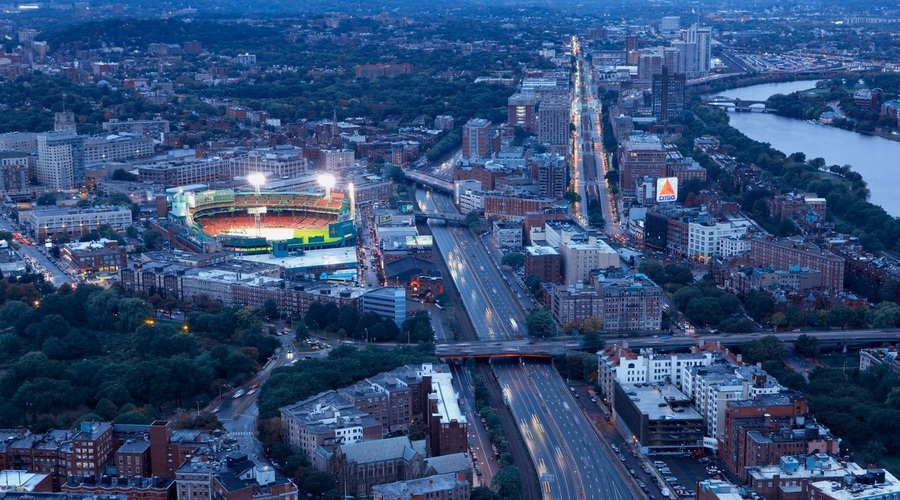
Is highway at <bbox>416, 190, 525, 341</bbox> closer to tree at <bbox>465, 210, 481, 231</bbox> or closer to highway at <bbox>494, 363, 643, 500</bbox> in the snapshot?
tree at <bbox>465, 210, 481, 231</bbox>

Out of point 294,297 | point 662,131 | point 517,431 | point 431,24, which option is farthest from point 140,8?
point 517,431

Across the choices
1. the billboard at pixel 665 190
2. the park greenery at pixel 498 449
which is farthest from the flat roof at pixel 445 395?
the billboard at pixel 665 190

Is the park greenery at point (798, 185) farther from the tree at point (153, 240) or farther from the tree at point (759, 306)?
the tree at point (153, 240)

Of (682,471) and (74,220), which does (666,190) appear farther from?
(682,471)

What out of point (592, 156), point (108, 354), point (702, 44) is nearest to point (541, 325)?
point (108, 354)

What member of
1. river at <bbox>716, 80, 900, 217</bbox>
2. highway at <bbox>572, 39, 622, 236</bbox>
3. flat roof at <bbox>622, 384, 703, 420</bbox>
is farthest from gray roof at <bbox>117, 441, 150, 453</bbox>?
river at <bbox>716, 80, 900, 217</bbox>

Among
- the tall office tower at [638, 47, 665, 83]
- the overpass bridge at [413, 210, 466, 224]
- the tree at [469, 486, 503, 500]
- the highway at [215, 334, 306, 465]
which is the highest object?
the tall office tower at [638, 47, 665, 83]
